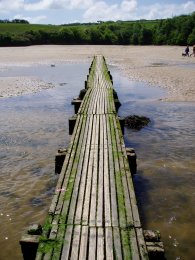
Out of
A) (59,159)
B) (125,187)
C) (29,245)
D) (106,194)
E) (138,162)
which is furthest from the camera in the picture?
(138,162)

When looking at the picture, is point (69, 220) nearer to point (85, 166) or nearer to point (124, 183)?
point (124, 183)

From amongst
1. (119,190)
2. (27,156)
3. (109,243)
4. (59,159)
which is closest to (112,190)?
(119,190)

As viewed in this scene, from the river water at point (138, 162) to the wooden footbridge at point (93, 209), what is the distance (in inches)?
60.1

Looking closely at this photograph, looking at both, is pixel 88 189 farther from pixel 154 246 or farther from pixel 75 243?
pixel 154 246

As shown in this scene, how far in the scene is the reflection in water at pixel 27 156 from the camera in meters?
8.86

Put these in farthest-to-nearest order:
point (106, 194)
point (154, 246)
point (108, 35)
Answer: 1. point (108, 35)
2. point (106, 194)
3. point (154, 246)

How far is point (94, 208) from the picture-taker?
688 centimetres

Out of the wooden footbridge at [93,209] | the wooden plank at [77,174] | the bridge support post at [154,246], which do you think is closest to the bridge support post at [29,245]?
the wooden footbridge at [93,209]

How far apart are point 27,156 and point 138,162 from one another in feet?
14.3

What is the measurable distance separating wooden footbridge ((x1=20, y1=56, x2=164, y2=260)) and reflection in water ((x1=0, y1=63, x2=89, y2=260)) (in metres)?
1.66

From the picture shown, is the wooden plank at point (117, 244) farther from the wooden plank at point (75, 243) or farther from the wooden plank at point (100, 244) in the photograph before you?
the wooden plank at point (75, 243)

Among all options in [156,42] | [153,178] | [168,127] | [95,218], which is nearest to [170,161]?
[153,178]

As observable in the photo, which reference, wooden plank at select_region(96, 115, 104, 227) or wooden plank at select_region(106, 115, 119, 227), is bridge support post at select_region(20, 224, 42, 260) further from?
wooden plank at select_region(106, 115, 119, 227)

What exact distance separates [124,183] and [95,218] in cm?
161
